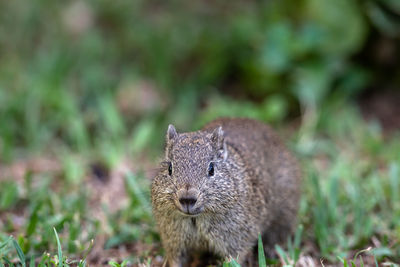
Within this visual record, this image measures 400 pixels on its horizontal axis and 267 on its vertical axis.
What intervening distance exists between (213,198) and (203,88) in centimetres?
446

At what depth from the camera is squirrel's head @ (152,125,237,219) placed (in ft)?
12.9

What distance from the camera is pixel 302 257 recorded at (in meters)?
4.55

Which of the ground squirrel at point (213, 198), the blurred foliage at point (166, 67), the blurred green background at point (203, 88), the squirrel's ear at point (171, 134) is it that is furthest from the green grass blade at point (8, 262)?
the blurred foliage at point (166, 67)

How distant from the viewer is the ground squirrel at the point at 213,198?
405 cm

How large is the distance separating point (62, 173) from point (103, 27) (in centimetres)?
429

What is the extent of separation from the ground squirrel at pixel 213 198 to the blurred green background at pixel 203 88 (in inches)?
21.2

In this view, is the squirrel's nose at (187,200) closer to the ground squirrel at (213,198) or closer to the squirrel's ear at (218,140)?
the ground squirrel at (213,198)

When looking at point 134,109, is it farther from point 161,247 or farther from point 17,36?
point 161,247

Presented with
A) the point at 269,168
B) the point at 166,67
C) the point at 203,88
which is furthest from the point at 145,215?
the point at 166,67

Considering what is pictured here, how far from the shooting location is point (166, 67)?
8.50 metres

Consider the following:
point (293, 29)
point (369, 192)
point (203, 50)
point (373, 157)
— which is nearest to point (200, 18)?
point (203, 50)

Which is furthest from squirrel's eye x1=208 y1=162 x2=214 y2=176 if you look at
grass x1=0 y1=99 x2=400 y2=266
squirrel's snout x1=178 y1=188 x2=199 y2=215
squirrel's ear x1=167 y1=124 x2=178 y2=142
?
grass x1=0 y1=99 x2=400 y2=266

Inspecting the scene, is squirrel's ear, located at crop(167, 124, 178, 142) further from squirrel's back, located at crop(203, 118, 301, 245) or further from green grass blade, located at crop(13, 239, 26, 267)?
green grass blade, located at crop(13, 239, 26, 267)

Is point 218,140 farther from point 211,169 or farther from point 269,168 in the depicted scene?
point 269,168
